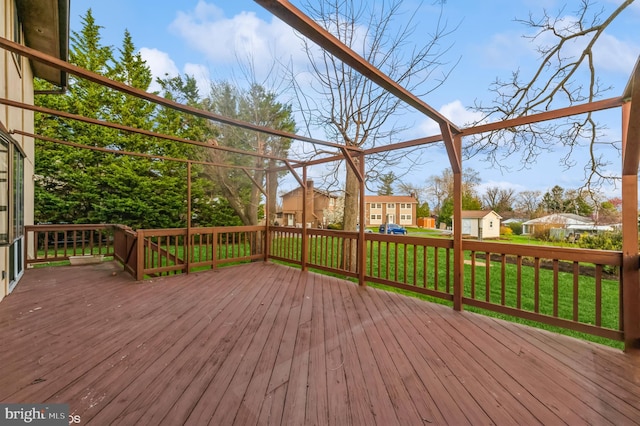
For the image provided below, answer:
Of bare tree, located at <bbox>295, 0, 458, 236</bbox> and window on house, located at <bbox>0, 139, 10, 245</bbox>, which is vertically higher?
bare tree, located at <bbox>295, 0, 458, 236</bbox>

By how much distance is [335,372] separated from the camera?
187cm

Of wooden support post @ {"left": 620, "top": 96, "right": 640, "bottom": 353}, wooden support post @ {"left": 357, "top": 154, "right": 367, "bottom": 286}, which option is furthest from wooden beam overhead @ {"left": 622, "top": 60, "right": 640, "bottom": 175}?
wooden support post @ {"left": 357, "top": 154, "right": 367, "bottom": 286}

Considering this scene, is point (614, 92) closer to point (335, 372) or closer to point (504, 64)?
point (504, 64)

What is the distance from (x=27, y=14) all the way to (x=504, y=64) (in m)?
8.02

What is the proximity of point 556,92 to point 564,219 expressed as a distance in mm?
4292

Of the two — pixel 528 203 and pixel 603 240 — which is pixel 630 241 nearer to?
pixel 603 240

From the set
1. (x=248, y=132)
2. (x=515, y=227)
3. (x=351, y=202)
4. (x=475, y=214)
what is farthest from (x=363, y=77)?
(x=515, y=227)

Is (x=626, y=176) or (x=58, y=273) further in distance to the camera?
(x=58, y=273)

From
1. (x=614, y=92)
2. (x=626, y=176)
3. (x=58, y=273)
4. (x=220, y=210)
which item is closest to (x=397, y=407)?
(x=626, y=176)

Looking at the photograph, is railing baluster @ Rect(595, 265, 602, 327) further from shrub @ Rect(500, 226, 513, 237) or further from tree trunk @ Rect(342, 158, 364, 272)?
shrub @ Rect(500, 226, 513, 237)

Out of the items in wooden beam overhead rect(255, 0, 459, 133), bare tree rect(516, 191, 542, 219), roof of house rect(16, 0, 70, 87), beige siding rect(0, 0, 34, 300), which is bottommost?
bare tree rect(516, 191, 542, 219)

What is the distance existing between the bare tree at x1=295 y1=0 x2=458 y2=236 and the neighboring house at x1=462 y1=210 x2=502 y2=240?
2956 millimetres

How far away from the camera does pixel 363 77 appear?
5758mm

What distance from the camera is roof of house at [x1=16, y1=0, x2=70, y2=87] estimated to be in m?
4.03
